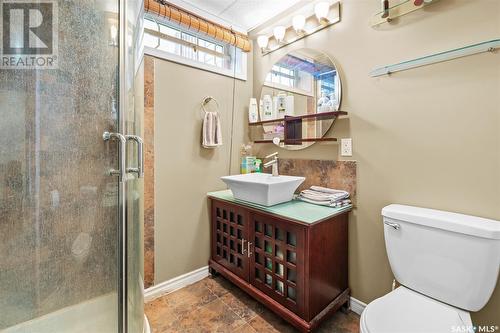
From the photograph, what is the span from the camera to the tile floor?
1.47 metres

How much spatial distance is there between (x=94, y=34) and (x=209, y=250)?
1749 mm

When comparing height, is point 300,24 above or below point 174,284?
above

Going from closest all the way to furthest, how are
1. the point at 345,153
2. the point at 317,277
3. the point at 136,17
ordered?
the point at 136,17 → the point at 317,277 → the point at 345,153

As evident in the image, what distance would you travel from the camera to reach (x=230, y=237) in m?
1.86

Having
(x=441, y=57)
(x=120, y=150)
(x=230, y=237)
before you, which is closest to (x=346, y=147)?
(x=441, y=57)

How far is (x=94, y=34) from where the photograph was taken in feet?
3.56

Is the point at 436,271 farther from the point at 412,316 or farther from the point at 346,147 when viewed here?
the point at 346,147

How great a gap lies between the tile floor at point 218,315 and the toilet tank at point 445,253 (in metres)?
0.58

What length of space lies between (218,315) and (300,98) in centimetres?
171

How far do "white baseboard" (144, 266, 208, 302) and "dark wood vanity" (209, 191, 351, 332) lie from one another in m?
0.35

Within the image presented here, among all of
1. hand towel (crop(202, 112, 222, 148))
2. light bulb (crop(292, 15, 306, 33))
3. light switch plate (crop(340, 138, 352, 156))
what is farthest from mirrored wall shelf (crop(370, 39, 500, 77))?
hand towel (crop(202, 112, 222, 148))

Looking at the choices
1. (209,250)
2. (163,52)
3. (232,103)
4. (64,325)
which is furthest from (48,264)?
(232,103)

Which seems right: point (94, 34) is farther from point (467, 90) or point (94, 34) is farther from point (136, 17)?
point (467, 90)

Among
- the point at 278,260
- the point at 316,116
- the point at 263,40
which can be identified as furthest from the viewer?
the point at 263,40
